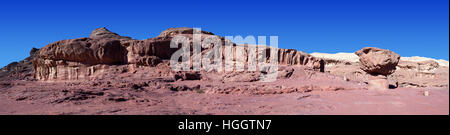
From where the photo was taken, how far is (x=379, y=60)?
44.1 ft

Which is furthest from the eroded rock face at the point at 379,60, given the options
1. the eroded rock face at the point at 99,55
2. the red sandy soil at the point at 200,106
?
the eroded rock face at the point at 99,55

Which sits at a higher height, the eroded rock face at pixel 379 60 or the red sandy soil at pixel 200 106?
the eroded rock face at pixel 379 60

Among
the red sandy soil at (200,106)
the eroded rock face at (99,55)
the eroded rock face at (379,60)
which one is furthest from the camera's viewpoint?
the eroded rock face at (99,55)

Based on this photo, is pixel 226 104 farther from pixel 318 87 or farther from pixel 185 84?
pixel 318 87

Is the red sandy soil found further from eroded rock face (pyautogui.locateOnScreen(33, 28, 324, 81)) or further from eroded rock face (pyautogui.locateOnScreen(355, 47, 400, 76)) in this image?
eroded rock face (pyautogui.locateOnScreen(355, 47, 400, 76))

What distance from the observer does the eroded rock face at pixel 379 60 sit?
43.9ft

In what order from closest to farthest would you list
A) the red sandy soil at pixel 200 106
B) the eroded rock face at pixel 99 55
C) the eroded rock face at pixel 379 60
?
1. the red sandy soil at pixel 200 106
2. the eroded rock face at pixel 379 60
3. the eroded rock face at pixel 99 55

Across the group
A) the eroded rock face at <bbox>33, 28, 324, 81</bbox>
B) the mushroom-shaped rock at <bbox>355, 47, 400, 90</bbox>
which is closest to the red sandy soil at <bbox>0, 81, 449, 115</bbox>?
the eroded rock face at <bbox>33, 28, 324, 81</bbox>

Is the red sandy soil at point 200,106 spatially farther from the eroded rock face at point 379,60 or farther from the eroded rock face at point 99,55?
the eroded rock face at point 379,60

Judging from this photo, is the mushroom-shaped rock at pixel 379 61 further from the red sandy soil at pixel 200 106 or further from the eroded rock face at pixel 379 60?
the red sandy soil at pixel 200 106

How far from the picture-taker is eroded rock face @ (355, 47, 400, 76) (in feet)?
43.9

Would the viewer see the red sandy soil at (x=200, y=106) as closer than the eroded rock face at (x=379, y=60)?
Yes

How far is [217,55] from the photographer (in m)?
14.9
